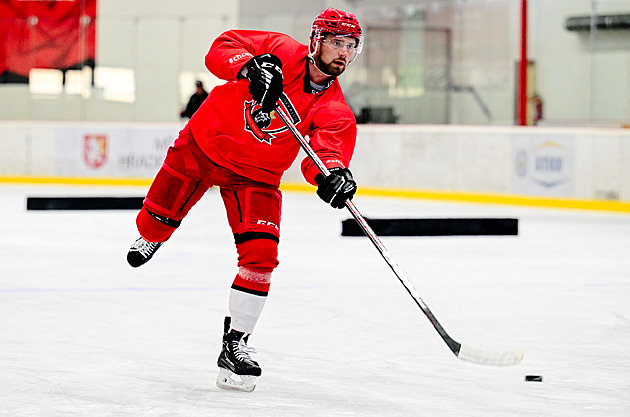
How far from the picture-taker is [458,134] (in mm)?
11734

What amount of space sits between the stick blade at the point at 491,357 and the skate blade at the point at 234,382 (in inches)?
22.5

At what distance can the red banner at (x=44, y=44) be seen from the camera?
566 inches

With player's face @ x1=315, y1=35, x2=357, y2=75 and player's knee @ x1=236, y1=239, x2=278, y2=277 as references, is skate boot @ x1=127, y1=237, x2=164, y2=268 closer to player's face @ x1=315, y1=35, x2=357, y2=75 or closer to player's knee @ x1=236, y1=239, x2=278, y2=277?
player's knee @ x1=236, y1=239, x2=278, y2=277

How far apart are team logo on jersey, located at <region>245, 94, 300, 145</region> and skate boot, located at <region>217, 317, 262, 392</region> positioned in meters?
0.55

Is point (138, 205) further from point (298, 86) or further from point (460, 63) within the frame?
point (298, 86)

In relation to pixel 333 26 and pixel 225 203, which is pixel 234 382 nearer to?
pixel 225 203

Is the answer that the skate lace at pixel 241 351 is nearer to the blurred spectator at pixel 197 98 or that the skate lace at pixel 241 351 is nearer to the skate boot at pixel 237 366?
the skate boot at pixel 237 366

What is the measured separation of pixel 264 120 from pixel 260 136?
60mm

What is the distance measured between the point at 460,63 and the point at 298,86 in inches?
360

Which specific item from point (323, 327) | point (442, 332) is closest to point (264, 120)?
point (442, 332)

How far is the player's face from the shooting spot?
124 inches

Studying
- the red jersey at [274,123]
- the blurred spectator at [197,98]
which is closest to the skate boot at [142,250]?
the red jersey at [274,123]

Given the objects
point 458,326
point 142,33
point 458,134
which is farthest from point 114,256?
point 142,33

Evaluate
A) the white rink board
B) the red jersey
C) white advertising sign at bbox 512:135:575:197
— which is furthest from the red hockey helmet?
white advertising sign at bbox 512:135:575:197
